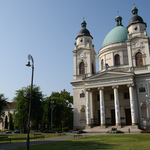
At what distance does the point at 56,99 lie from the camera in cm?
5319

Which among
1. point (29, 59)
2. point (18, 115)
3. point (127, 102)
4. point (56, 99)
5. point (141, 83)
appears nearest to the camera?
point (29, 59)

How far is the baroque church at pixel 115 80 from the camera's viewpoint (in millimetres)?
39625

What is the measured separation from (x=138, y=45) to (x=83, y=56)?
1423 centimetres

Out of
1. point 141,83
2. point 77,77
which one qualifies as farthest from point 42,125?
point 141,83

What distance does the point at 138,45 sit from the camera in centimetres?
4344

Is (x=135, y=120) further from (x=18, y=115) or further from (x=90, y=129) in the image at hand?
(x=18, y=115)

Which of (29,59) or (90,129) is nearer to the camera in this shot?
(29,59)

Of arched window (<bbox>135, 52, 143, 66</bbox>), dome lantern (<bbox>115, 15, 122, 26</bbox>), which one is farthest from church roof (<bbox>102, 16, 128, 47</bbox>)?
arched window (<bbox>135, 52, 143, 66</bbox>)

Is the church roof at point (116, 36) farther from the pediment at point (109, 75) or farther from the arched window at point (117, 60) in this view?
the pediment at point (109, 75)

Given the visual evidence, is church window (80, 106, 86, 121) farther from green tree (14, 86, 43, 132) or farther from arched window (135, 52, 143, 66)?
arched window (135, 52, 143, 66)

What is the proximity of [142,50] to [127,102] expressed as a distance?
41.3ft

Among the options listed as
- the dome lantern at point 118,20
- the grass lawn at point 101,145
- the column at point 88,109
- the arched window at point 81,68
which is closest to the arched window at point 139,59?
the column at point 88,109

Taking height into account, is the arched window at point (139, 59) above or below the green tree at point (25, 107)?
above

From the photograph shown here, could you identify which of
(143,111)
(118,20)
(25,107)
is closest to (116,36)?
(118,20)
